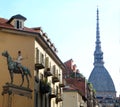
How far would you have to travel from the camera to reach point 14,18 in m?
52.5

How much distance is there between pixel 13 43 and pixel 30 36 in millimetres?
2134

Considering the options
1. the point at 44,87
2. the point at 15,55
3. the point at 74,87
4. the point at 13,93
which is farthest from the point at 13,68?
the point at 74,87

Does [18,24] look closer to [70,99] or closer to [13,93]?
[13,93]

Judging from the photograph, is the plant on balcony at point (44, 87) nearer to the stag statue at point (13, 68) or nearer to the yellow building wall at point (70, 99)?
the stag statue at point (13, 68)

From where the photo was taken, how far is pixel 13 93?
151ft

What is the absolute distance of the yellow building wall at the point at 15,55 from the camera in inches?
1909

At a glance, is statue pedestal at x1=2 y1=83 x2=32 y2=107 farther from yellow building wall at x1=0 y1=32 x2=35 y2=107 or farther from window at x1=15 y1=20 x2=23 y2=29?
window at x1=15 y1=20 x2=23 y2=29

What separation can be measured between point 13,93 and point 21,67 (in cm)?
305

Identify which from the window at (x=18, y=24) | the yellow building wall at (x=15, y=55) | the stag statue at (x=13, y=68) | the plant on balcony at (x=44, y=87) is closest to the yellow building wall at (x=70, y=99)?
the plant on balcony at (x=44, y=87)

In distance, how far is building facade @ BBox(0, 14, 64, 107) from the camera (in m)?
47.1

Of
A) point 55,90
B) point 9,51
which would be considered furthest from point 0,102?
point 55,90

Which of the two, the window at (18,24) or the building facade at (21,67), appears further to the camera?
the window at (18,24)

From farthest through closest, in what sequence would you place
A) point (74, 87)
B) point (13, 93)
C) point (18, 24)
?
point (74, 87)
point (18, 24)
point (13, 93)

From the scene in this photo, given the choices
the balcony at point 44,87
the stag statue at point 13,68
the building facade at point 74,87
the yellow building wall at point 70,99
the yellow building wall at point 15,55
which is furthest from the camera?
Result: the building facade at point 74,87
